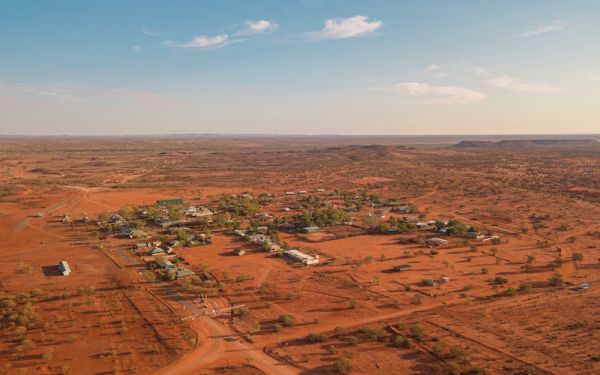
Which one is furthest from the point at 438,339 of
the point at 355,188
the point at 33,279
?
the point at 355,188

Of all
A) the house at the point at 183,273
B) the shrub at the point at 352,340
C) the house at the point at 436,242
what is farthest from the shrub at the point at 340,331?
the house at the point at 436,242

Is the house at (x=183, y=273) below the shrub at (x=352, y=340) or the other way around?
the other way around

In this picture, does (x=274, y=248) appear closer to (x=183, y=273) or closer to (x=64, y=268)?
(x=183, y=273)

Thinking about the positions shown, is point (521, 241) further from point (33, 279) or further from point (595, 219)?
point (33, 279)

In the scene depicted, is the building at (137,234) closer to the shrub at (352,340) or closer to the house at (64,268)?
the house at (64,268)

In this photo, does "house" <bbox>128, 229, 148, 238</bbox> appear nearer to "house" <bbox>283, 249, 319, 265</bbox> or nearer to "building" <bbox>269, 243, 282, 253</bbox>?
"building" <bbox>269, 243, 282, 253</bbox>

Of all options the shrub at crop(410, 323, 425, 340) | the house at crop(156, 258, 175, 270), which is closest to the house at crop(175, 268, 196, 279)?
the house at crop(156, 258, 175, 270)
